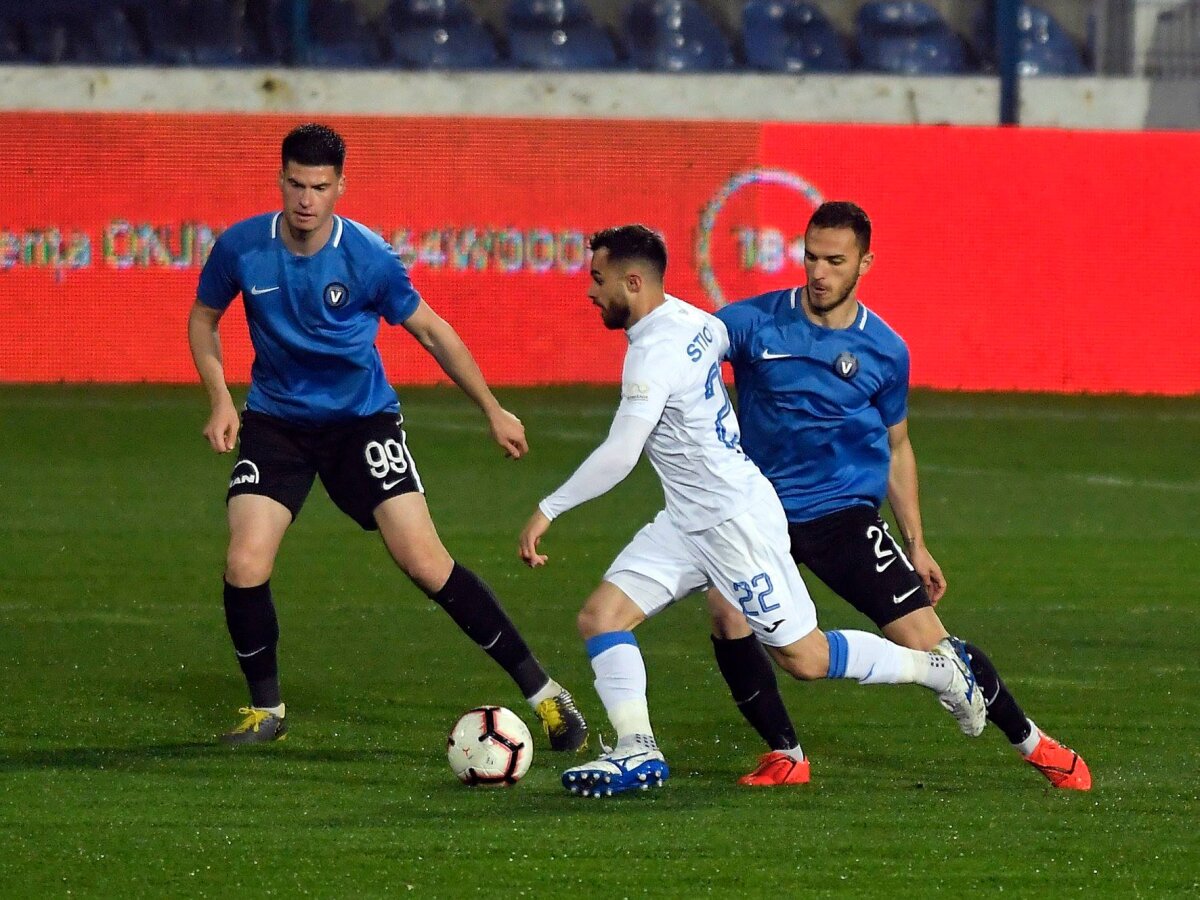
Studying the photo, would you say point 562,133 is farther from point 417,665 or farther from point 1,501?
point 417,665

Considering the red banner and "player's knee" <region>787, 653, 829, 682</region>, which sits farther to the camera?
the red banner

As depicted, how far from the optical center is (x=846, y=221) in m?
5.97

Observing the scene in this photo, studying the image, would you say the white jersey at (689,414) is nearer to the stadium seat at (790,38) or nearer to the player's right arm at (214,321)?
the player's right arm at (214,321)

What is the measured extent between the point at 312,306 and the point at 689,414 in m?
1.46

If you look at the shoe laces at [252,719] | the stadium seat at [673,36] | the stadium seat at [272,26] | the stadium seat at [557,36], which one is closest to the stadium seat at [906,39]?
the stadium seat at [673,36]

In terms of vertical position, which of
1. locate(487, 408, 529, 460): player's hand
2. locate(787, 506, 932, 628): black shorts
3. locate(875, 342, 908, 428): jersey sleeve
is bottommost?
locate(787, 506, 932, 628): black shorts

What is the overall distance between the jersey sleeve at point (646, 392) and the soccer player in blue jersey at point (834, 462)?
0.47 m

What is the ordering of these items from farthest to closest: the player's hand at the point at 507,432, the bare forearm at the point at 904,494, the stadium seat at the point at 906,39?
the stadium seat at the point at 906,39 → the player's hand at the point at 507,432 → the bare forearm at the point at 904,494

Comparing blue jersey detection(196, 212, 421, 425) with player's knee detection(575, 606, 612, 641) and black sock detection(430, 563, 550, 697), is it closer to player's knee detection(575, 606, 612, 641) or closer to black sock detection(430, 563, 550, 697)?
black sock detection(430, 563, 550, 697)

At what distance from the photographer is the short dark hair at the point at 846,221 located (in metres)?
5.95

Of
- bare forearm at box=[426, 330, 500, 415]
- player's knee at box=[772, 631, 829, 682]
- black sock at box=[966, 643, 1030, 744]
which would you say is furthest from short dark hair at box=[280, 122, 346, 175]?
black sock at box=[966, 643, 1030, 744]

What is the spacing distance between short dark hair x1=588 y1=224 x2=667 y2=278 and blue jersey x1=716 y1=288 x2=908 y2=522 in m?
0.36

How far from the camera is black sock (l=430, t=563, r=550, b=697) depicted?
6754 mm

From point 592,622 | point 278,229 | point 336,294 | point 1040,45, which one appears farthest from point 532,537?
point 1040,45
